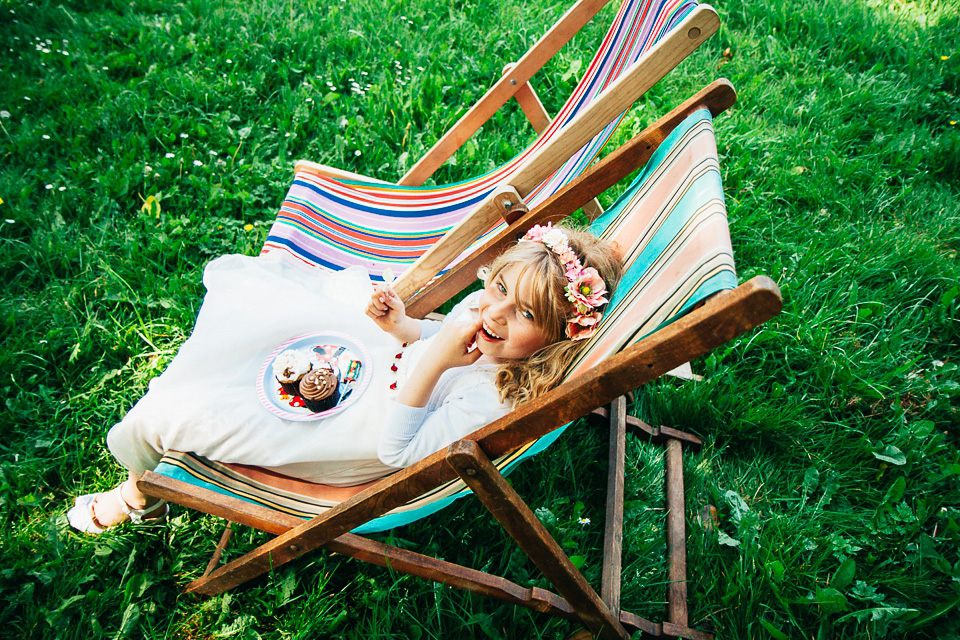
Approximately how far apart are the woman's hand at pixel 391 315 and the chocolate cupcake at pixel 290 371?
27 centimetres

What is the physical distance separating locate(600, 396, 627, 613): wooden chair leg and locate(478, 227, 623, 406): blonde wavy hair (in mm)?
693

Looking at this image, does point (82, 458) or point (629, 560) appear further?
point (82, 458)

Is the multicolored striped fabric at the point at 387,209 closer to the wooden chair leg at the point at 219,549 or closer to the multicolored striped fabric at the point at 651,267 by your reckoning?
the multicolored striped fabric at the point at 651,267

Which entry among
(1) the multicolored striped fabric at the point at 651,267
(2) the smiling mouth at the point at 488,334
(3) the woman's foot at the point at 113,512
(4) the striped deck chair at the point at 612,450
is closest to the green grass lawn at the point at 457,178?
(3) the woman's foot at the point at 113,512

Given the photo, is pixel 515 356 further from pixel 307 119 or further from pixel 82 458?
pixel 307 119

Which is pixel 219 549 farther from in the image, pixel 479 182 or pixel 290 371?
pixel 479 182

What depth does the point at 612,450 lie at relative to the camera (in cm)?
226

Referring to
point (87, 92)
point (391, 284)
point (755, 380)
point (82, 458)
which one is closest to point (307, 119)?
point (87, 92)

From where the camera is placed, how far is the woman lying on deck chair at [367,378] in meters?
1.67

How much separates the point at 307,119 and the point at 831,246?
292 cm

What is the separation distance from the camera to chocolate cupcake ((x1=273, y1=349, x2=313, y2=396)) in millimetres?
1909

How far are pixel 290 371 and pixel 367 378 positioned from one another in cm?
24

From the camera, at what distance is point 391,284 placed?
217cm

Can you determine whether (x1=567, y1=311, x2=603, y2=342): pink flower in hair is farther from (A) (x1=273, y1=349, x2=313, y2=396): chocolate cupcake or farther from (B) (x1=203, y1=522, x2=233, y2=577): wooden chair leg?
(B) (x1=203, y1=522, x2=233, y2=577): wooden chair leg
